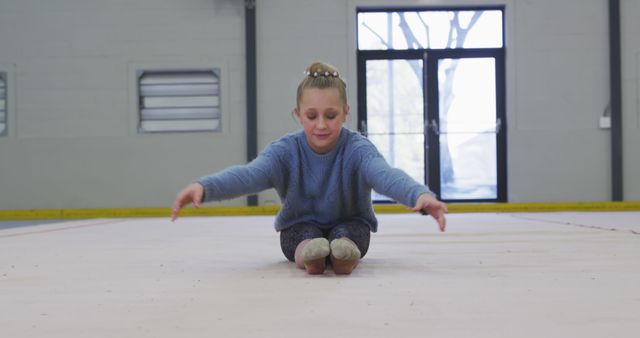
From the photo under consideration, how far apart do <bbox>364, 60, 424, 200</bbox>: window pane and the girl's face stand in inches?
229

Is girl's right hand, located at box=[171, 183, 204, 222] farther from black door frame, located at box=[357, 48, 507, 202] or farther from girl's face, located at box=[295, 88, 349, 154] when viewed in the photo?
black door frame, located at box=[357, 48, 507, 202]

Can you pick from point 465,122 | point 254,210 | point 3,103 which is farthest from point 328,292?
point 3,103

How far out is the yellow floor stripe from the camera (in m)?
7.67

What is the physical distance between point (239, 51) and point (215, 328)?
22.8 ft

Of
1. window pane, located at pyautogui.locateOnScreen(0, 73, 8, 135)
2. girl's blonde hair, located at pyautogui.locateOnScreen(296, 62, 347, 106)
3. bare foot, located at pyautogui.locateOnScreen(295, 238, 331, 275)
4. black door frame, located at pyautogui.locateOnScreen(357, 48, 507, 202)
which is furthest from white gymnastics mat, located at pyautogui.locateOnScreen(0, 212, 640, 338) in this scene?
window pane, located at pyautogui.locateOnScreen(0, 73, 8, 135)

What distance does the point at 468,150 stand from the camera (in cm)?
807

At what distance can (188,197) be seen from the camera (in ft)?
6.25

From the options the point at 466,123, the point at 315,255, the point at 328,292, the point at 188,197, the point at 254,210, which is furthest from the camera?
the point at 466,123

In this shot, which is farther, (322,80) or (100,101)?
(100,101)

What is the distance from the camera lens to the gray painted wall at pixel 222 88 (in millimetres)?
7941

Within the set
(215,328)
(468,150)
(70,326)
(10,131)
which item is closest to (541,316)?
(215,328)

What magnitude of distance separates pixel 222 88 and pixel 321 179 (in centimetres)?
589

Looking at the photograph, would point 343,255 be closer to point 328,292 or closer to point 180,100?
point 328,292

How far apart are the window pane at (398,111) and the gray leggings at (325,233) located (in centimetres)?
567
